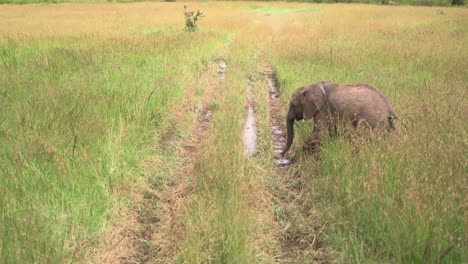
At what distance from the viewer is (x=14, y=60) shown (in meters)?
8.20

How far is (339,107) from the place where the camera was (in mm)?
4781

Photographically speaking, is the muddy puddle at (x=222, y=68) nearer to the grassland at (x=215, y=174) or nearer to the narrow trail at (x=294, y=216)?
the grassland at (x=215, y=174)

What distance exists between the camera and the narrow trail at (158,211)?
10.5 ft

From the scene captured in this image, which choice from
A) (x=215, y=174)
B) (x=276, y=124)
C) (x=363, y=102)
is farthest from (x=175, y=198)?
(x=276, y=124)

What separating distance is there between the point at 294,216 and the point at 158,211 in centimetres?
136

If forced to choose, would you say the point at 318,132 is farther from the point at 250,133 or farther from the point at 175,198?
the point at 175,198

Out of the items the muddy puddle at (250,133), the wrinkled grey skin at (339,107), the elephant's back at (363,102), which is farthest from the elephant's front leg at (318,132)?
the muddy puddle at (250,133)

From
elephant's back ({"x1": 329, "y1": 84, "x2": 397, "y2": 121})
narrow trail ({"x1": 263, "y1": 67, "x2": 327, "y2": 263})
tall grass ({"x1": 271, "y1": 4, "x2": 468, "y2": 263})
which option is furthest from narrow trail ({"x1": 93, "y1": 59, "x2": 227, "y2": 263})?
elephant's back ({"x1": 329, "y1": 84, "x2": 397, "y2": 121})

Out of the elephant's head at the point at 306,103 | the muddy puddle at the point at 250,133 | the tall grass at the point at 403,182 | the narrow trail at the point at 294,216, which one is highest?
the elephant's head at the point at 306,103

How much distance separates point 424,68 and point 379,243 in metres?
7.22

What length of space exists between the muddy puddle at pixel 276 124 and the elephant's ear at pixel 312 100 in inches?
28.7

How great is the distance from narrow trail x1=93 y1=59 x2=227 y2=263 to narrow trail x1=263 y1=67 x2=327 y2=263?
95cm

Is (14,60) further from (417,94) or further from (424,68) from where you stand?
(424,68)

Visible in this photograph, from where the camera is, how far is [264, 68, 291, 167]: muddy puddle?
540 centimetres
